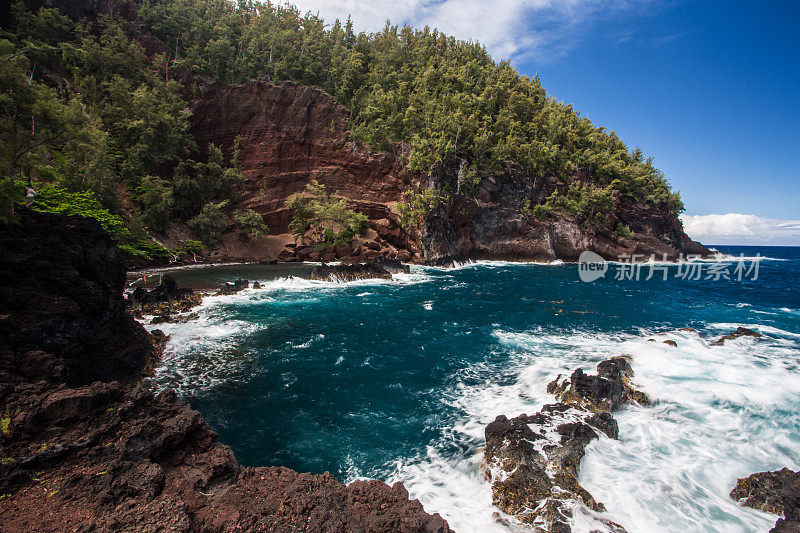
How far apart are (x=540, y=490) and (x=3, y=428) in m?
8.20

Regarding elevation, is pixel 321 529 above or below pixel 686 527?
above

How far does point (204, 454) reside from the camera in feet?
16.6

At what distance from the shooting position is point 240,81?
44688 millimetres

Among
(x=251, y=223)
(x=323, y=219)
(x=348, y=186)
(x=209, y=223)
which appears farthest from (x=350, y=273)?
(x=348, y=186)

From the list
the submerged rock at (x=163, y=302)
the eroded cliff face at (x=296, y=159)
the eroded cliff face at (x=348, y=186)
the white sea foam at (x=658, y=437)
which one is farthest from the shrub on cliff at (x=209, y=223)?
the white sea foam at (x=658, y=437)

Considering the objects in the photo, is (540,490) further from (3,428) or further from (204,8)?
(204,8)

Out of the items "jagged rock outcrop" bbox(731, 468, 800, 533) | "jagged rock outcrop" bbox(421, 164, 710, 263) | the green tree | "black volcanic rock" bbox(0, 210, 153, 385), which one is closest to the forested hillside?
the green tree

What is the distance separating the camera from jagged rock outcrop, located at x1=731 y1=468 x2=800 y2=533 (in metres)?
5.77

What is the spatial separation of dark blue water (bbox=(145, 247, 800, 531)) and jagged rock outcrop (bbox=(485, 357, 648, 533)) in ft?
1.26

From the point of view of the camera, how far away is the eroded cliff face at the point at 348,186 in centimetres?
4019

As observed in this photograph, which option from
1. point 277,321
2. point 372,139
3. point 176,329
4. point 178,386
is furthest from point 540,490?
point 372,139

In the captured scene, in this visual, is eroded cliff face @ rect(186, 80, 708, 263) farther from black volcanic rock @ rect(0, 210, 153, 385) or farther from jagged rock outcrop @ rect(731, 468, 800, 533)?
jagged rock outcrop @ rect(731, 468, 800, 533)

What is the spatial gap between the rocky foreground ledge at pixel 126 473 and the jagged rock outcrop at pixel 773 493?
650cm

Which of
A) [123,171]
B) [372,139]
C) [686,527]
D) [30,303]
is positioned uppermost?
[372,139]
